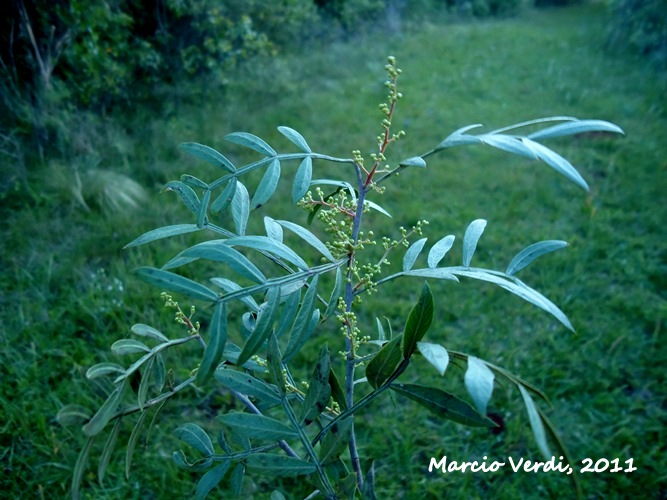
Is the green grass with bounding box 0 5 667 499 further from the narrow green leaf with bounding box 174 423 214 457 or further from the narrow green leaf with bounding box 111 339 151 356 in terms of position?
the narrow green leaf with bounding box 111 339 151 356

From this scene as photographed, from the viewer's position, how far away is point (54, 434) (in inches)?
75.5

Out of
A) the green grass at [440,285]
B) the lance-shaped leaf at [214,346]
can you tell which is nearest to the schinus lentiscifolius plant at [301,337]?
the lance-shaped leaf at [214,346]

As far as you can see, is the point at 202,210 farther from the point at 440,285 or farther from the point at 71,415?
the point at 440,285

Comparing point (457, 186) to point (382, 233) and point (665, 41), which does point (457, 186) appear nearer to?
point (382, 233)

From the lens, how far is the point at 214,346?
0.69 metres

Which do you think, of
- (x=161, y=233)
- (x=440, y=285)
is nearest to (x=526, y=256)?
(x=161, y=233)

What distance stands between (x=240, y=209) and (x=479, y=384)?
58 cm

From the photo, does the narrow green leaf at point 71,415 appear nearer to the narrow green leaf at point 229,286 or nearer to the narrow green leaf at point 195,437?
the narrow green leaf at point 195,437

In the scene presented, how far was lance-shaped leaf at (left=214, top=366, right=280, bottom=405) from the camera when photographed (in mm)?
884

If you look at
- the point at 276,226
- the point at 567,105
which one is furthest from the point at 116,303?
the point at 567,105

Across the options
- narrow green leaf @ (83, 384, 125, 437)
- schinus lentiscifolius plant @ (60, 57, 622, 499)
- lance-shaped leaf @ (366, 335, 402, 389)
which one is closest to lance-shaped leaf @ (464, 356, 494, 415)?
schinus lentiscifolius plant @ (60, 57, 622, 499)

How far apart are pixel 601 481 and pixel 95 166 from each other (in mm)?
3341

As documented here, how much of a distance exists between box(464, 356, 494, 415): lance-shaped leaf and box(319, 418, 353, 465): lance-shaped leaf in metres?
0.25

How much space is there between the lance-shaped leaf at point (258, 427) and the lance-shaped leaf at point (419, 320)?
0.25 metres
